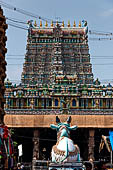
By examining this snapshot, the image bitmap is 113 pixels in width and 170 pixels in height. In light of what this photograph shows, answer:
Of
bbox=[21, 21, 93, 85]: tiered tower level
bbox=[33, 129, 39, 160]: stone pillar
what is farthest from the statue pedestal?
bbox=[21, 21, 93, 85]: tiered tower level

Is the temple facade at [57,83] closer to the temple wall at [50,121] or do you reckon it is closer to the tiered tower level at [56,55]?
the tiered tower level at [56,55]

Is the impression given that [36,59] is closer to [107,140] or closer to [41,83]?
[41,83]

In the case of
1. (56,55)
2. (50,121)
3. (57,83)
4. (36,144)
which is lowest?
(36,144)

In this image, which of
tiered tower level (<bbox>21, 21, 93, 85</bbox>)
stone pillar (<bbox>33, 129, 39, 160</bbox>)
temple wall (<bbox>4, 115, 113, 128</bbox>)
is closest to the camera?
stone pillar (<bbox>33, 129, 39, 160</bbox>)

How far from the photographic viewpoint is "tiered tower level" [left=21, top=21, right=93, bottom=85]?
259 feet

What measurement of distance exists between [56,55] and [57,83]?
7974 mm

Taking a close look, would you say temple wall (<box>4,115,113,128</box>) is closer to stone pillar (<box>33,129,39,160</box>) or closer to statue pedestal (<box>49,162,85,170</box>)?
stone pillar (<box>33,129,39,160</box>)

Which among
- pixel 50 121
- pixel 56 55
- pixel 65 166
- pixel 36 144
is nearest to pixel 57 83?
pixel 56 55

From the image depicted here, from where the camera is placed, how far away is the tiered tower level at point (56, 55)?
3105 inches

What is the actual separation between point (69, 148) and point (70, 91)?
5329 centimetres

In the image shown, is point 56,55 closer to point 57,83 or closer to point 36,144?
point 57,83

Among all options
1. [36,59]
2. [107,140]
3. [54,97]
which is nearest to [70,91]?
[54,97]

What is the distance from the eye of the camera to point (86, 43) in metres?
83.6

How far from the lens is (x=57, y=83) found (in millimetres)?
75250
